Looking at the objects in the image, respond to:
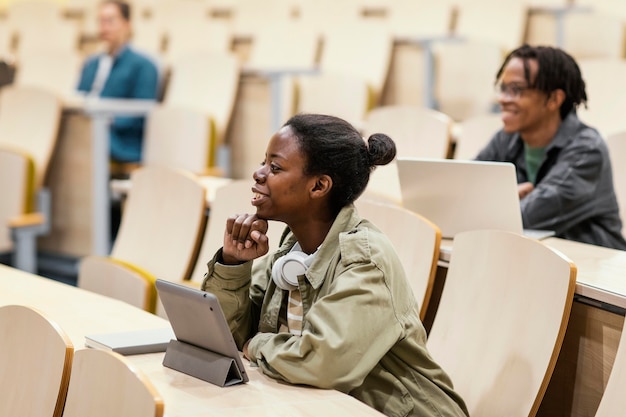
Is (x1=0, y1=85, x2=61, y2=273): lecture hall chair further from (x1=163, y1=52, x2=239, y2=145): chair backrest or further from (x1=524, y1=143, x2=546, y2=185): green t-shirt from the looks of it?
(x1=524, y1=143, x2=546, y2=185): green t-shirt

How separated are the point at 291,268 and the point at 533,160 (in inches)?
50.0

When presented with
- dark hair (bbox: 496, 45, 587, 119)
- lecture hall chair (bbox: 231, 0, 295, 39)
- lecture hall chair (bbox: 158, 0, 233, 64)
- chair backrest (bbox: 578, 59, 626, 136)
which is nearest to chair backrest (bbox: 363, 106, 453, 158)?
chair backrest (bbox: 578, 59, 626, 136)

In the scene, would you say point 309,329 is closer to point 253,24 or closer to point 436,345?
point 436,345

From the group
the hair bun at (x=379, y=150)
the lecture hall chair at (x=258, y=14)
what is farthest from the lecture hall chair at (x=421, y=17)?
the hair bun at (x=379, y=150)

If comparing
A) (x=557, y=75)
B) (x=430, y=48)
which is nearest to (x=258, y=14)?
(x=430, y=48)

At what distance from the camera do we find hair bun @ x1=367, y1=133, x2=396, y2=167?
164 centimetres

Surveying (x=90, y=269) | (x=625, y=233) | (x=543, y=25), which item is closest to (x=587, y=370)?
(x=625, y=233)

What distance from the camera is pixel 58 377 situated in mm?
1379

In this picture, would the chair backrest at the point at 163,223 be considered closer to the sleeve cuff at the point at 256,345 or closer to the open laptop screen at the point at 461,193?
the open laptop screen at the point at 461,193

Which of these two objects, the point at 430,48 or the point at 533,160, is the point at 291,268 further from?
the point at 430,48

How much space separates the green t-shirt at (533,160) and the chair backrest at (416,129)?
73 centimetres

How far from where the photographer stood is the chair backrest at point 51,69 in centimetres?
559

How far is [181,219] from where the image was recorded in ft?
9.16

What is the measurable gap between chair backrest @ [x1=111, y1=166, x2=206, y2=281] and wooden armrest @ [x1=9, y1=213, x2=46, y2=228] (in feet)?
2.96
